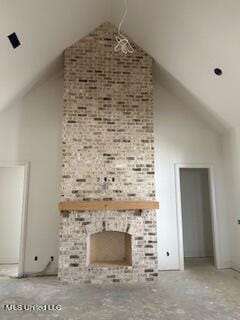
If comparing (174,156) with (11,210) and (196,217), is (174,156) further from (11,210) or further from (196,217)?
(11,210)

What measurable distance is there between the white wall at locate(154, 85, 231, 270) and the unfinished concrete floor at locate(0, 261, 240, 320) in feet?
2.11

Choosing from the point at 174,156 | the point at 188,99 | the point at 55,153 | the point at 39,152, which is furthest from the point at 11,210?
the point at 188,99

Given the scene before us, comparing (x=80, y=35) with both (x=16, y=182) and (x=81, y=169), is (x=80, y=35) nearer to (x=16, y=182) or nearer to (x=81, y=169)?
(x=81, y=169)

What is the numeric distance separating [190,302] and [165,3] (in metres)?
4.19

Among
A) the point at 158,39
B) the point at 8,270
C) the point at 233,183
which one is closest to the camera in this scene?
the point at 158,39

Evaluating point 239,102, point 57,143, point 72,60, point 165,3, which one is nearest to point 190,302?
point 239,102

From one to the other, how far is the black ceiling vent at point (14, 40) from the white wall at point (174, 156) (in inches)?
122

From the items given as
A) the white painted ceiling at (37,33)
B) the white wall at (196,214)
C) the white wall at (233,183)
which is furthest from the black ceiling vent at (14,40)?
the white wall at (196,214)

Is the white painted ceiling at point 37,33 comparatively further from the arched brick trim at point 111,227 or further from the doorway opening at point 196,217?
the doorway opening at point 196,217

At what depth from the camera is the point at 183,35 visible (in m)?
3.82

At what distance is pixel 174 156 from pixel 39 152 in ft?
9.44

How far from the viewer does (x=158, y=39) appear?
4398mm

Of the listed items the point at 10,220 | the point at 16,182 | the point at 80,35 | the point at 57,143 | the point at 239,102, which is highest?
the point at 80,35

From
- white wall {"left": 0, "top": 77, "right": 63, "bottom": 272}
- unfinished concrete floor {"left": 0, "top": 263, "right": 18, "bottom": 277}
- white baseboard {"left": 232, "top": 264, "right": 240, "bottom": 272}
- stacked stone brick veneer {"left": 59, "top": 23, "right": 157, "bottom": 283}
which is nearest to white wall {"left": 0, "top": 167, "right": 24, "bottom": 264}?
unfinished concrete floor {"left": 0, "top": 263, "right": 18, "bottom": 277}
